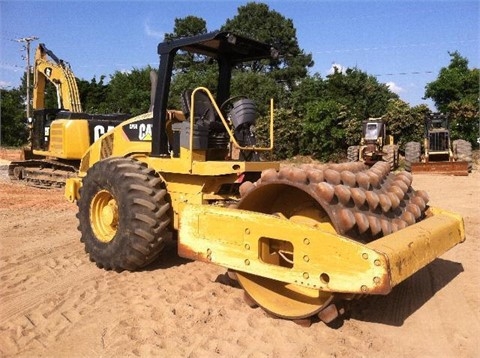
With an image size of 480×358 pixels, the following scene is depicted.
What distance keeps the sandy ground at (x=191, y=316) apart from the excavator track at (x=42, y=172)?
711 centimetres

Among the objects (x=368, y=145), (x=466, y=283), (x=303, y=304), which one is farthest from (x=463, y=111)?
(x=303, y=304)

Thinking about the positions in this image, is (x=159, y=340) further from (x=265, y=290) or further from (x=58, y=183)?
(x=58, y=183)

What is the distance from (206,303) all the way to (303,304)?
917 millimetres

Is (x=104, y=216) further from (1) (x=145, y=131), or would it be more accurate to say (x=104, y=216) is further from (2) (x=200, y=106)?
(2) (x=200, y=106)

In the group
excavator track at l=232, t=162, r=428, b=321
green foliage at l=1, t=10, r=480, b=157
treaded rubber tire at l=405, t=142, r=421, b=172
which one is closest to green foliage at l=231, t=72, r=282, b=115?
green foliage at l=1, t=10, r=480, b=157

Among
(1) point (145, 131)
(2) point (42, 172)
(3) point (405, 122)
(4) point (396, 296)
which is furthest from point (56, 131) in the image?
(3) point (405, 122)

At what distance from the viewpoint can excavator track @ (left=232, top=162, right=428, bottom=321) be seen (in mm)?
3352

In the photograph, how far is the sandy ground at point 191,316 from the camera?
3.35m

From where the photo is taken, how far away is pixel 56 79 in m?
14.1

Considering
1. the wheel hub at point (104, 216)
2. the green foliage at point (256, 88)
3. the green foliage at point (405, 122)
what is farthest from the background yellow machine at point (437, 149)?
the wheel hub at point (104, 216)

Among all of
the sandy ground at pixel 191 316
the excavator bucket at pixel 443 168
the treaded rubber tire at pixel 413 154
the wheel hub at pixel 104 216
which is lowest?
the sandy ground at pixel 191 316

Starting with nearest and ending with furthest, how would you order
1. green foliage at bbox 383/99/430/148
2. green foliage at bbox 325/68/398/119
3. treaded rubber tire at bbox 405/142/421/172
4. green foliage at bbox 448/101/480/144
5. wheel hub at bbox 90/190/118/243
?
wheel hub at bbox 90/190/118/243 → treaded rubber tire at bbox 405/142/421/172 → green foliage at bbox 383/99/430/148 → green foliage at bbox 448/101/480/144 → green foliage at bbox 325/68/398/119

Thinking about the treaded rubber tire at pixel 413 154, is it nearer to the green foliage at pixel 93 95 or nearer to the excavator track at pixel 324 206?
the excavator track at pixel 324 206

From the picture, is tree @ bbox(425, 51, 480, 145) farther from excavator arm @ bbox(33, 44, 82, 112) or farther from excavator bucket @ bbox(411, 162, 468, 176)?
excavator arm @ bbox(33, 44, 82, 112)
